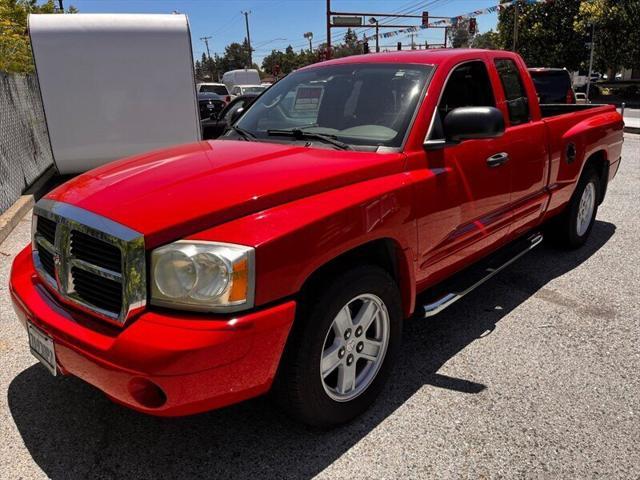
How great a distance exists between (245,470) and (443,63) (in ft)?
8.33

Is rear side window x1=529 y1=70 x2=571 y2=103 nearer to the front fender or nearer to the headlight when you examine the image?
the front fender

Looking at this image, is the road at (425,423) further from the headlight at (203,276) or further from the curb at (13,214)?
the curb at (13,214)

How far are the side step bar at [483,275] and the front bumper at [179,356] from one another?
1.19 m

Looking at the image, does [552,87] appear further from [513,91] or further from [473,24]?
[473,24]

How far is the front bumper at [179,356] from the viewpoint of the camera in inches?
76.0

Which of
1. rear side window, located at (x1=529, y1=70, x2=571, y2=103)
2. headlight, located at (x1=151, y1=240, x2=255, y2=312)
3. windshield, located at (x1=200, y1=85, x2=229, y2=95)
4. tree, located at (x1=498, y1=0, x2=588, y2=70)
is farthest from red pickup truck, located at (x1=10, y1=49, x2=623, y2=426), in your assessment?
tree, located at (x1=498, y1=0, x2=588, y2=70)

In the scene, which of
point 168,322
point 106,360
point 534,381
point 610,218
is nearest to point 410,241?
point 534,381

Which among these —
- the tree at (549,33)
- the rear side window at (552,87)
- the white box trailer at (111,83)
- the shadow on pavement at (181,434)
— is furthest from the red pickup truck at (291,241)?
the tree at (549,33)

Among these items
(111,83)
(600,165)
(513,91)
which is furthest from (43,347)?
(111,83)

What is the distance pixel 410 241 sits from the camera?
2744mm

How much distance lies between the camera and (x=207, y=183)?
92.5 inches

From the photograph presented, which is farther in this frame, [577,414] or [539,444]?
[577,414]

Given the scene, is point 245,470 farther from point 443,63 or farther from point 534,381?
point 443,63

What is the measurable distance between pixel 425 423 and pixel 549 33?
39192 millimetres
